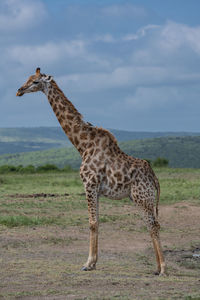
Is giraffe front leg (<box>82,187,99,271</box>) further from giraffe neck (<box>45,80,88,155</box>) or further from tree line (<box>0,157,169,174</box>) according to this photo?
tree line (<box>0,157,169,174</box>)

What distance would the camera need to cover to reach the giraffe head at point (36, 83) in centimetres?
956

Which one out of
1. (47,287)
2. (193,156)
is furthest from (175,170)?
(193,156)

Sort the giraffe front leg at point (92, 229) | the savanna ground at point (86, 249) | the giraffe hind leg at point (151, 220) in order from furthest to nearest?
the giraffe front leg at point (92, 229)
the giraffe hind leg at point (151, 220)
the savanna ground at point (86, 249)

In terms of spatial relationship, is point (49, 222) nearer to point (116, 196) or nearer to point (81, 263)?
point (81, 263)

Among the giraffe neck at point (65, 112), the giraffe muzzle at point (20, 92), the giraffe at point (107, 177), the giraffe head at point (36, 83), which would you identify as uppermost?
the giraffe head at point (36, 83)

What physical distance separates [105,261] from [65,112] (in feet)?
8.70

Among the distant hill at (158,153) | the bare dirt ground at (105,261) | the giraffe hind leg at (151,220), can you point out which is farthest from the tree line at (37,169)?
the distant hill at (158,153)

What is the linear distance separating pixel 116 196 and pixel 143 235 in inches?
177

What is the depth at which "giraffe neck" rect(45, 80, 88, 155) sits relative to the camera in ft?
31.8

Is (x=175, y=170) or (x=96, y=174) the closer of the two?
(x=96, y=174)

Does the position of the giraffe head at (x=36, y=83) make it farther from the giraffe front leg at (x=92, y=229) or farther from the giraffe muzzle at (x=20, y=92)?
the giraffe front leg at (x=92, y=229)

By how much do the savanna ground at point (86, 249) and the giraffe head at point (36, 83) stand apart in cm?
279

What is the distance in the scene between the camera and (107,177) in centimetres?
918

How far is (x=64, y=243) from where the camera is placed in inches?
480
